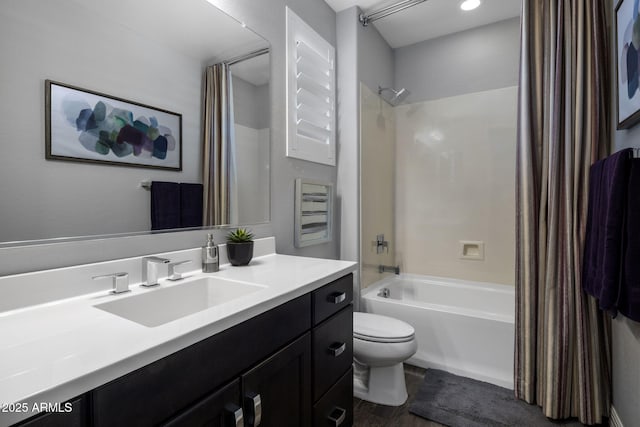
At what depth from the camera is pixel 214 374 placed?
0.74 m

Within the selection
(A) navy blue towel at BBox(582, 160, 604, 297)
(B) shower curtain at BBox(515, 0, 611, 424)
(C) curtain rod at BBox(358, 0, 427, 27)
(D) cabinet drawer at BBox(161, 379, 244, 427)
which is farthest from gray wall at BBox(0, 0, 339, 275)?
(A) navy blue towel at BBox(582, 160, 604, 297)

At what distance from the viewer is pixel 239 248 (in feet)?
4.60

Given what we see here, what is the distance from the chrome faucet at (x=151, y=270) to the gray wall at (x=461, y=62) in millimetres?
2609

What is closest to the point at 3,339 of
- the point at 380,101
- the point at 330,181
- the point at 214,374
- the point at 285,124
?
the point at 214,374

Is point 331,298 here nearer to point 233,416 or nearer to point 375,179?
point 233,416

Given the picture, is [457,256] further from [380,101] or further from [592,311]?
[380,101]

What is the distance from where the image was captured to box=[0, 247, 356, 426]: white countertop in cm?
49

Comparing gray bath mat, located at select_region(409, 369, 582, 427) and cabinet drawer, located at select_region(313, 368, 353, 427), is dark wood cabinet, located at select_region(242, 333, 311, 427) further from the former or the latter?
gray bath mat, located at select_region(409, 369, 582, 427)

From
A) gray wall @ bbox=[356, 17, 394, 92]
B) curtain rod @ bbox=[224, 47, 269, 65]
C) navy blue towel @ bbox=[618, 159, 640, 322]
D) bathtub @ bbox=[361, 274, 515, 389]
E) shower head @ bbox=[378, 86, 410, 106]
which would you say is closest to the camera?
navy blue towel @ bbox=[618, 159, 640, 322]

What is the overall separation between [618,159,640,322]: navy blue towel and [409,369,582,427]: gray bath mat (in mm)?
860

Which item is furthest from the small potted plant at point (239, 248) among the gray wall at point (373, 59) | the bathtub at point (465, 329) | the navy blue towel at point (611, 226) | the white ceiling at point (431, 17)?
the white ceiling at point (431, 17)

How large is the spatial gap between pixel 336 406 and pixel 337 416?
0.11 feet

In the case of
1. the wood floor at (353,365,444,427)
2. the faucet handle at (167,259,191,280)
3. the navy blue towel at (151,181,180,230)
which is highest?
the navy blue towel at (151,181,180,230)

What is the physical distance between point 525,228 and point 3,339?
82.3 inches
